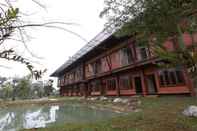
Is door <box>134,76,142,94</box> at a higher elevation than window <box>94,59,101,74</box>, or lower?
lower

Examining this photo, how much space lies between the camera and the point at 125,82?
2009 centimetres

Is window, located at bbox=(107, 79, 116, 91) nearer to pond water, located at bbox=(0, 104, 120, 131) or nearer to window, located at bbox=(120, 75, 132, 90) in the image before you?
window, located at bbox=(120, 75, 132, 90)

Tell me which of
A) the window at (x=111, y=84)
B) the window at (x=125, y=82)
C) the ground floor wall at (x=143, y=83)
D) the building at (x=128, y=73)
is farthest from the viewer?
the window at (x=111, y=84)

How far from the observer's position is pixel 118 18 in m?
8.44

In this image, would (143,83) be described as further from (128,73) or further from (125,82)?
(125,82)

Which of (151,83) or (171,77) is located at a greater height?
(171,77)

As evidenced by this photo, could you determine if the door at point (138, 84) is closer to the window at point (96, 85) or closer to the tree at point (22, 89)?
the window at point (96, 85)

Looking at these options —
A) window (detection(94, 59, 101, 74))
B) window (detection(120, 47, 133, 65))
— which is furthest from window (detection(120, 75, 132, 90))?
window (detection(94, 59, 101, 74))

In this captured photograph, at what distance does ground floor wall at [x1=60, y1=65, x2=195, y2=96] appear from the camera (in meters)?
13.6

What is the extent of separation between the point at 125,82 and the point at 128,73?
1259 millimetres

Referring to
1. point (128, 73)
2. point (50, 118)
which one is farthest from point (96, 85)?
point (50, 118)

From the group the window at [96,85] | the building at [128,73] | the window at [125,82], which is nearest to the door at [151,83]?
the building at [128,73]

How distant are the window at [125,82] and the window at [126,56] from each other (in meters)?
1.68

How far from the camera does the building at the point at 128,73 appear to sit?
45.2ft
